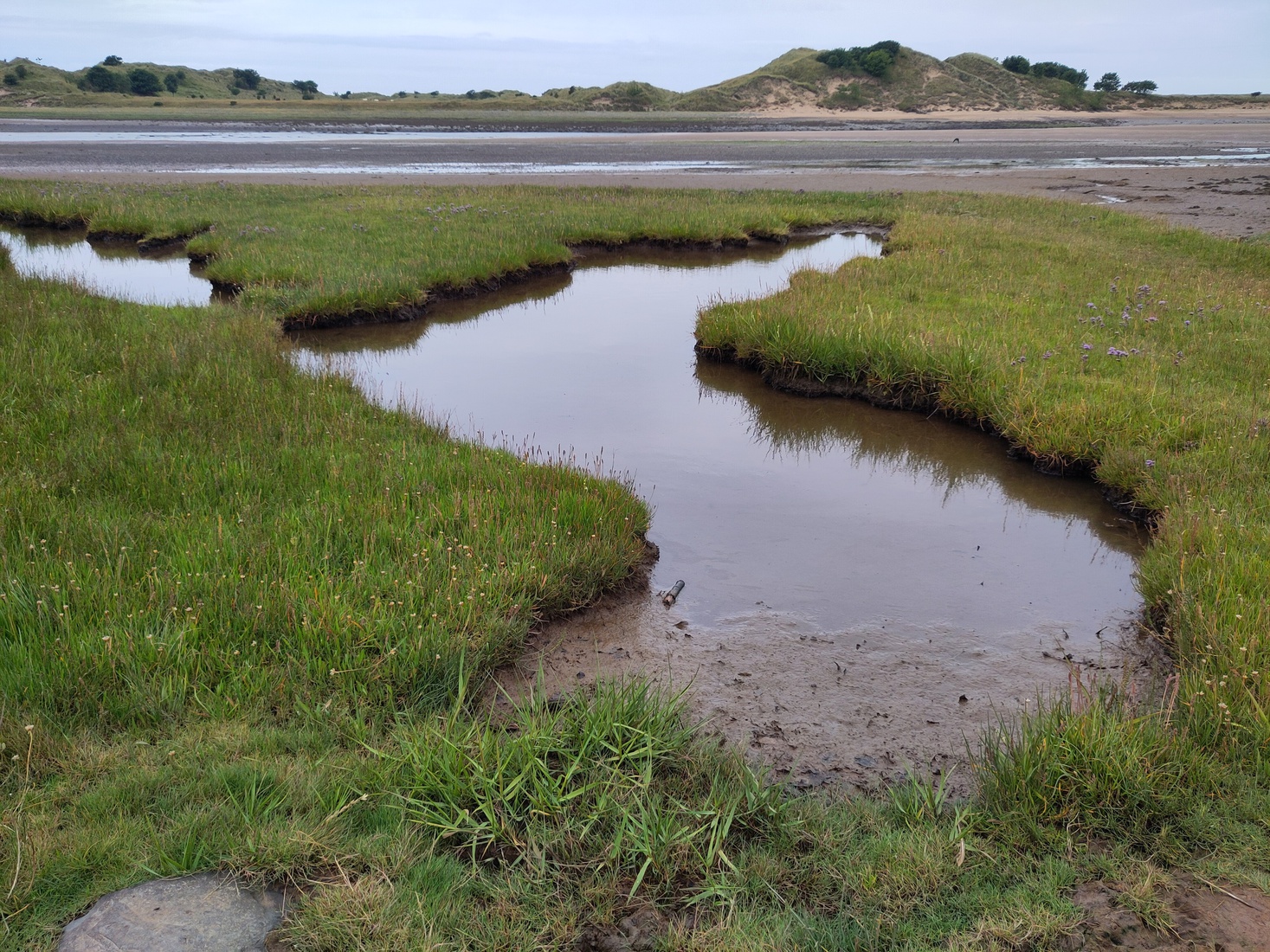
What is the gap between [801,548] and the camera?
7.37m

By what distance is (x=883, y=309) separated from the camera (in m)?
12.8

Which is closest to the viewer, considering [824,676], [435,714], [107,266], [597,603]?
[435,714]

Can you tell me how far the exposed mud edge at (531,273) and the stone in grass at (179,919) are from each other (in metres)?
11.8

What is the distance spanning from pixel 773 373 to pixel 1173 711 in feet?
25.7

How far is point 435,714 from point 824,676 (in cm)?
237

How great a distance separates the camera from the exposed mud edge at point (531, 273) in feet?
47.0

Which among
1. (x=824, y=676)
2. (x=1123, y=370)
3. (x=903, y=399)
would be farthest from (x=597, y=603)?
(x=1123, y=370)

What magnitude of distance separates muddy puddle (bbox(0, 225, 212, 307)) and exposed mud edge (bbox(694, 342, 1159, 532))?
8.51 metres

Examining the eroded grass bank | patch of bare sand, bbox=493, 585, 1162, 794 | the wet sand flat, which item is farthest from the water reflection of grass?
the wet sand flat

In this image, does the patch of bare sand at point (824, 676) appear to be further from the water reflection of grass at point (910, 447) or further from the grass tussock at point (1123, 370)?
the water reflection of grass at point (910, 447)

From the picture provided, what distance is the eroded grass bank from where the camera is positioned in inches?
132

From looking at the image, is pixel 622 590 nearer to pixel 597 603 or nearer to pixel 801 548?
pixel 597 603

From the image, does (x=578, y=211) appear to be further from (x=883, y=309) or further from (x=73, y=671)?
(x=73, y=671)

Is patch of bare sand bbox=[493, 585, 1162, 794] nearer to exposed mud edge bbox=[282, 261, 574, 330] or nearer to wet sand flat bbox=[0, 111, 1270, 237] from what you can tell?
exposed mud edge bbox=[282, 261, 574, 330]
